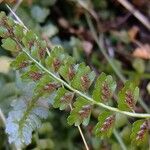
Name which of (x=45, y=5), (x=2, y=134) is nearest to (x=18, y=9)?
(x=45, y=5)

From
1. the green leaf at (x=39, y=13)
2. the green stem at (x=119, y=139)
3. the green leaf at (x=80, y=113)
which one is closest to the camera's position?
the green leaf at (x=80, y=113)

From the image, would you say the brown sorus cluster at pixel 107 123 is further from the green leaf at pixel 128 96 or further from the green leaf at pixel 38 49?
the green leaf at pixel 38 49

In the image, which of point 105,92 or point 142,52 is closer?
point 105,92

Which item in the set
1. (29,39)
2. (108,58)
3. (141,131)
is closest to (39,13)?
(108,58)

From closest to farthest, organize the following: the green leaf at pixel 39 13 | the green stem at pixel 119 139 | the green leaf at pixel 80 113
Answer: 1. the green leaf at pixel 80 113
2. the green stem at pixel 119 139
3. the green leaf at pixel 39 13

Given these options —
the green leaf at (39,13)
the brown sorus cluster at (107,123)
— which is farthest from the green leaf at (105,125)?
the green leaf at (39,13)

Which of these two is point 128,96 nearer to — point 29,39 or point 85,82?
point 85,82

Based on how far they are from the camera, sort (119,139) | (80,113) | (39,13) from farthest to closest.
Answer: (39,13), (119,139), (80,113)

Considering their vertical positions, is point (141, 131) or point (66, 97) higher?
point (66, 97)
